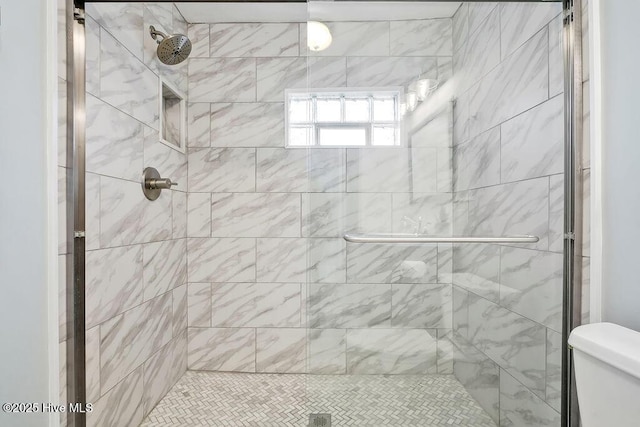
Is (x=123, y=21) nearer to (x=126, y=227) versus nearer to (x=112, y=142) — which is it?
(x=112, y=142)

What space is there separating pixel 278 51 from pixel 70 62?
1.39 meters

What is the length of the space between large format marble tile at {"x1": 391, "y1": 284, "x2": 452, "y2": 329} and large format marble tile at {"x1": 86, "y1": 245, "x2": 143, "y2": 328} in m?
1.17

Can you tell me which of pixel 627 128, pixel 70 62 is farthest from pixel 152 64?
pixel 627 128

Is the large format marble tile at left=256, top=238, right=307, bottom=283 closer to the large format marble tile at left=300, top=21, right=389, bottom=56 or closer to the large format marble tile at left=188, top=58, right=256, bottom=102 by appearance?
the large format marble tile at left=188, top=58, right=256, bottom=102

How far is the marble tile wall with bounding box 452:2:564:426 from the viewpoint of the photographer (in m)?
1.21

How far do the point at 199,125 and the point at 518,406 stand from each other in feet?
7.51

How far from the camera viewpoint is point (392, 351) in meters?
1.29

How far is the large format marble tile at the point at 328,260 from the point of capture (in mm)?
1275

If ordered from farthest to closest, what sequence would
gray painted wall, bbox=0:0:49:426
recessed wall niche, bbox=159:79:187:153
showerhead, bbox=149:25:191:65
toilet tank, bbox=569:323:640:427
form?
recessed wall niche, bbox=159:79:187:153 < showerhead, bbox=149:25:191:65 < gray painted wall, bbox=0:0:49:426 < toilet tank, bbox=569:323:640:427

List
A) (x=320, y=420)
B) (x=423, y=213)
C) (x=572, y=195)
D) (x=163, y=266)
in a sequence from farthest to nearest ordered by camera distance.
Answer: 1. (x=163, y=266)
2. (x=320, y=420)
3. (x=423, y=213)
4. (x=572, y=195)

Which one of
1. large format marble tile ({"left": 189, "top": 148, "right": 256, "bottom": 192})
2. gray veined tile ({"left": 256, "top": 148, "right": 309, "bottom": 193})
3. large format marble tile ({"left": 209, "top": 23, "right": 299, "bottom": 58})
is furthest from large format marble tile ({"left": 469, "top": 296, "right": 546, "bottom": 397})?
large format marble tile ({"left": 209, "top": 23, "right": 299, "bottom": 58})

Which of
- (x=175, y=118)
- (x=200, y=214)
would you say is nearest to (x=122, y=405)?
(x=200, y=214)

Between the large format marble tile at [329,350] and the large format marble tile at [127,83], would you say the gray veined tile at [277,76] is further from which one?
the large format marble tile at [329,350]

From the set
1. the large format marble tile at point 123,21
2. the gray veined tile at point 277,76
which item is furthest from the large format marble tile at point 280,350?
the large format marble tile at point 123,21
